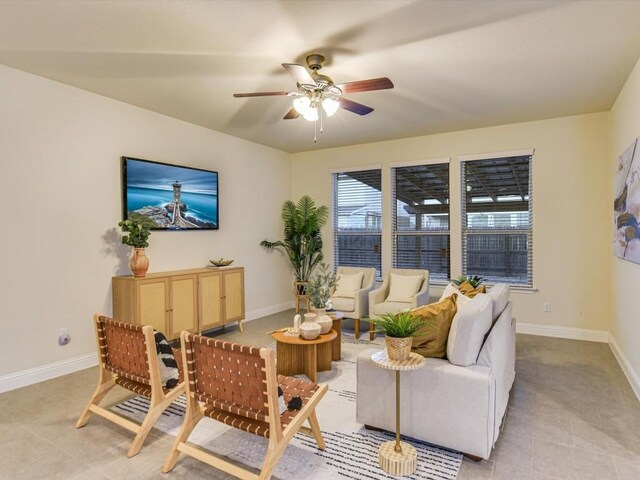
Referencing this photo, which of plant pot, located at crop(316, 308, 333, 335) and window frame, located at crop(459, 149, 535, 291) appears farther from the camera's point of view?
window frame, located at crop(459, 149, 535, 291)

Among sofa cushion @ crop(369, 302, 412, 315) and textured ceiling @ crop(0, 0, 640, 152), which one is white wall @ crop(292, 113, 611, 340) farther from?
sofa cushion @ crop(369, 302, 412, 315)

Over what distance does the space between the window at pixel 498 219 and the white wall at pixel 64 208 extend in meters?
3.86

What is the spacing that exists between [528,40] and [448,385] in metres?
2.59

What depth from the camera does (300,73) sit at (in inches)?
111

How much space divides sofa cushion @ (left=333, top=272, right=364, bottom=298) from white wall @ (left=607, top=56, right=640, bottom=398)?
2919 mm

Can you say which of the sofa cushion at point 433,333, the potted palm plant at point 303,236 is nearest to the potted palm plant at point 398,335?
the sofa cushion at point 433,333

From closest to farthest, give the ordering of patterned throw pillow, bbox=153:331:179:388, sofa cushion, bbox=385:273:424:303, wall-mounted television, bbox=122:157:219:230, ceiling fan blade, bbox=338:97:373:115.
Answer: patterned throw pillow, bbox=153:331:179:388
ceiling fan blade, bbox=338:97:373:115
wall-mounted television, bbox=122:157:219:230
sofa cushion, bbox=385:273:424:303

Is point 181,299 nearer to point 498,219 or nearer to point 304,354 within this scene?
point 304,354

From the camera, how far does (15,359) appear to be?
134 inches

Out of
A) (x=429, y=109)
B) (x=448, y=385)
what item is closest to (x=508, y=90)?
(x=429, y=109)

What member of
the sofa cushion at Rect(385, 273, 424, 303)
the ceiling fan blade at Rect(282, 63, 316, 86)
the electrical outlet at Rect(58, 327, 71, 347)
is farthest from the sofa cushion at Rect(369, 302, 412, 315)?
the electrical outlet at Rect(58, 327, 71, 347)

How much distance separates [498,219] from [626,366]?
2320mm

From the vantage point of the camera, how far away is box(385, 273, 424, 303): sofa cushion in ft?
16.2

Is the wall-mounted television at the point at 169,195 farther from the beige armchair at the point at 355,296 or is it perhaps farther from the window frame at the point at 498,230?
the window frame at the point at 498,230
